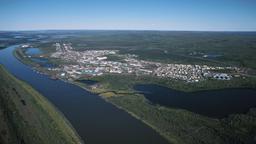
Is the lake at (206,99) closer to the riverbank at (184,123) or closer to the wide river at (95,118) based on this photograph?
the riverbank at (184,123)

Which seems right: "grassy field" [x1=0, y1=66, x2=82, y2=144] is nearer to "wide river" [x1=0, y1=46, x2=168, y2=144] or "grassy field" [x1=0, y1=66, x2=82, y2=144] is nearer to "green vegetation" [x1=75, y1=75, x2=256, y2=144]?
"wide river" [x1=0, y1=46, x2=168, y2=144]

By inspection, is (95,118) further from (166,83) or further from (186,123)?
(166,83)

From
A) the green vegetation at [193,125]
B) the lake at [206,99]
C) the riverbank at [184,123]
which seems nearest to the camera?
the green vegetation at [193,125]

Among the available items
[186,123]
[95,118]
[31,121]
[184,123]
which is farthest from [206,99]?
[31,121]

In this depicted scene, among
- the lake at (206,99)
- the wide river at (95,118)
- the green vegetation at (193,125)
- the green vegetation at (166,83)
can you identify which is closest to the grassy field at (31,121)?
the wide river at (95,118)

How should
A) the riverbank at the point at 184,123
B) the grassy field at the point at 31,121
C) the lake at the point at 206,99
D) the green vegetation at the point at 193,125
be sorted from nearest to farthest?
1. the grassy field at the point at 31,121
2. the green vegetation at the point at 193,125
3. the riverbank at the point at 184,123
4. the lake at the point at 206,99

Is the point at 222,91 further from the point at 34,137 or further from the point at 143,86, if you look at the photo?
the point at 34,137

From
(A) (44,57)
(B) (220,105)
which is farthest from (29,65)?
(B) (220,105)
